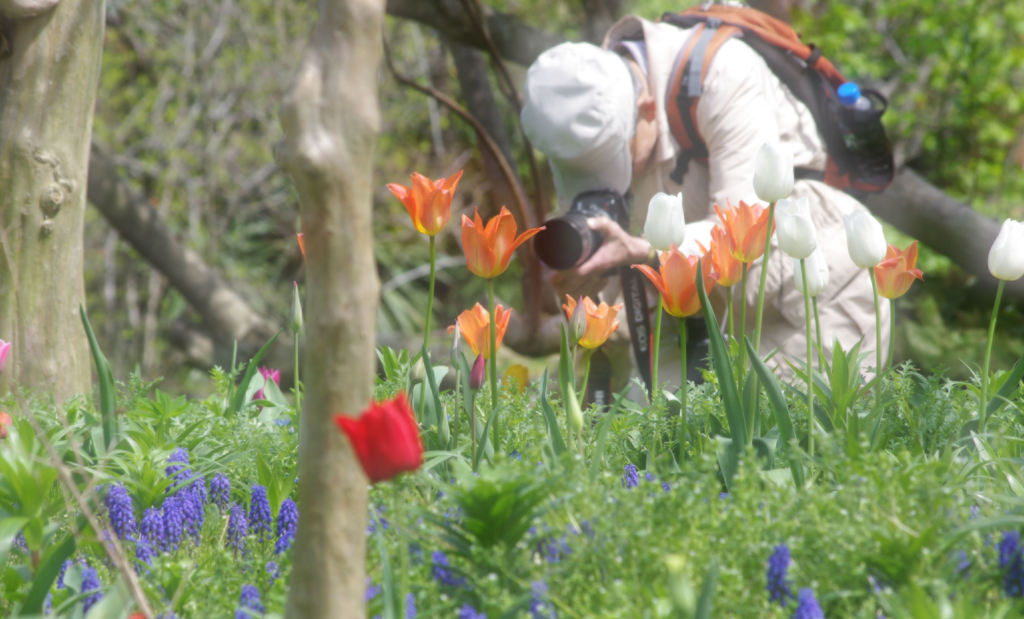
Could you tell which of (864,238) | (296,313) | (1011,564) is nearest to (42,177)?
(296,313)

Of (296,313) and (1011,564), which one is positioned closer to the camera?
(1011,564)

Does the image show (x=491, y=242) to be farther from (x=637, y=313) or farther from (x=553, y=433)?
(x=637, y=313)

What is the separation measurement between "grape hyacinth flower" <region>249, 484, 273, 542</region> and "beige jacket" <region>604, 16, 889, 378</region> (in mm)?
1083

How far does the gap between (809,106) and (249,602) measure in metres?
1.95

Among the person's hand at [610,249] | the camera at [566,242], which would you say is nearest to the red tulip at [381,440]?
the camera at [566,242]

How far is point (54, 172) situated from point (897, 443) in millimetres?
1848

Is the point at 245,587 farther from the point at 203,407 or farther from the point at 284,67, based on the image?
the point at 284,67

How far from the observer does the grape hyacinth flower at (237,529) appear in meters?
1.40

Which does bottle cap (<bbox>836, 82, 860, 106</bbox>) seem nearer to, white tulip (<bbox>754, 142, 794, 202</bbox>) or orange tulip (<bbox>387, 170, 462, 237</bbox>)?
white tulip (<bbox>754, 142, 794, 202</bbox>)

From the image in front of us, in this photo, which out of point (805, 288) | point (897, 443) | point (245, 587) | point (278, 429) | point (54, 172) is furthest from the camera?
point (54, 172)

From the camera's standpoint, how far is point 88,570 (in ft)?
3.74

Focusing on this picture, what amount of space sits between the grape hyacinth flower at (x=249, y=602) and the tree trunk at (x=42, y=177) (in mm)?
1270

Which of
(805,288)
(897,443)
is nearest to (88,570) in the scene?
(805,288)

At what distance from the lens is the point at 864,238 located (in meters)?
1.36
